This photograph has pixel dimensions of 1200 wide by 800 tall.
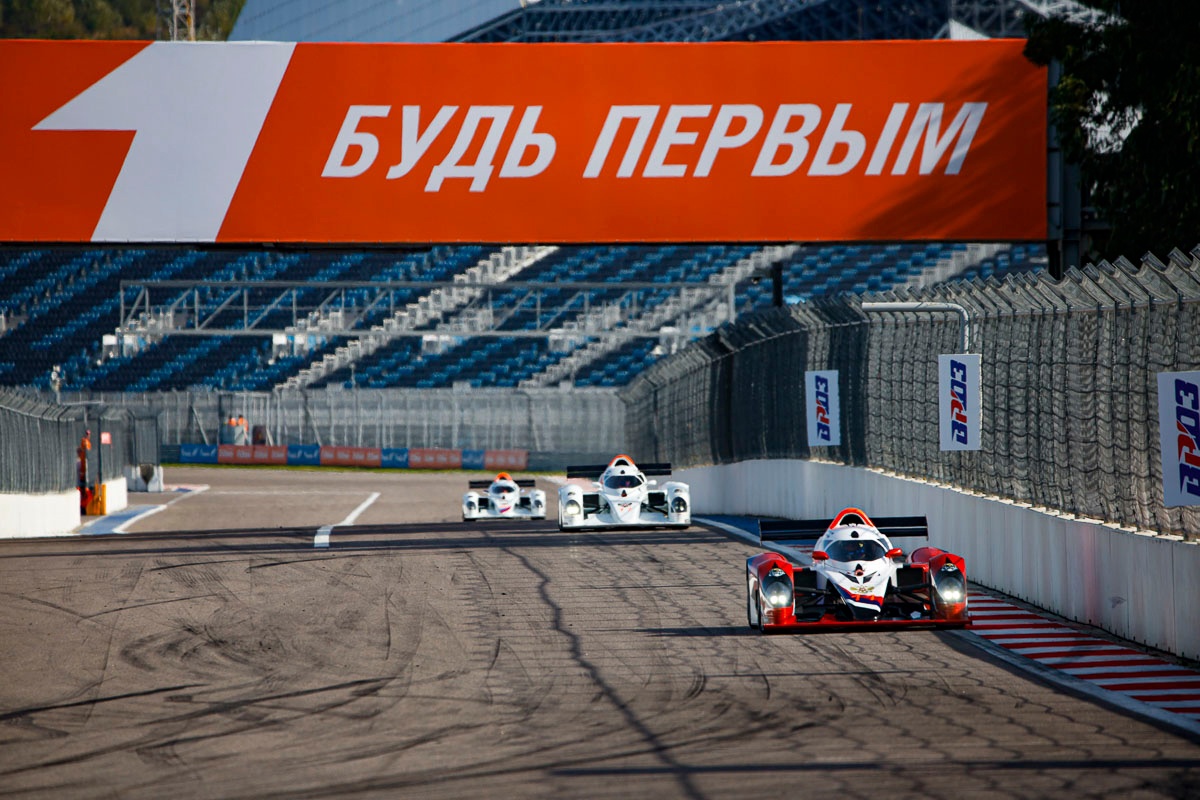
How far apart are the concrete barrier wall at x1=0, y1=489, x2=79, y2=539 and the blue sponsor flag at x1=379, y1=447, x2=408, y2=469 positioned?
25.4 m

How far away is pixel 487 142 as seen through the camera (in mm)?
18641

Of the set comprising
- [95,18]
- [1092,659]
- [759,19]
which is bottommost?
A: [1092,659]

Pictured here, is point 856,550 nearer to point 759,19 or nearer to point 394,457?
point 394,457

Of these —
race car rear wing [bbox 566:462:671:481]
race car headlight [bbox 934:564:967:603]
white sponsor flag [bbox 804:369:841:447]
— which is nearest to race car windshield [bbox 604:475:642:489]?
race car rear wing [bbox 566:462:671:481]

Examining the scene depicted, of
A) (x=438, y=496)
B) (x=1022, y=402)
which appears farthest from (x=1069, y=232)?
(x=438, y=496)

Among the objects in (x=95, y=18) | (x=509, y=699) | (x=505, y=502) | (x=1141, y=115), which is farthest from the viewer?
(x=95, y=18)

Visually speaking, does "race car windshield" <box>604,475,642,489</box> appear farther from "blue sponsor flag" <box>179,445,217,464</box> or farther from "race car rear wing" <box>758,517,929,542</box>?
"blue sponsor flag" <box>179,445,217,464</box>

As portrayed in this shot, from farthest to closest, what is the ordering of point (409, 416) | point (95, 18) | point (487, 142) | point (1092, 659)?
1. point (95, 18)
2. point (409, 416)
3. point (487, 142)
4. point (1092, 659)

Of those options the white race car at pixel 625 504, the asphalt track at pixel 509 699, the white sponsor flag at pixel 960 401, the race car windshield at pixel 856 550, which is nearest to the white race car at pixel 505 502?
the white race car at pixel 625 504

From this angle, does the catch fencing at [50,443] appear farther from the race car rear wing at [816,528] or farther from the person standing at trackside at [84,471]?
the race car rear wing at [816,528]

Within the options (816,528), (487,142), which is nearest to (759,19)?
(487,142)

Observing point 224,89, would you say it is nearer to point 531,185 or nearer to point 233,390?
point 531,185

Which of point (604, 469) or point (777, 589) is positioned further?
point (604, 469)

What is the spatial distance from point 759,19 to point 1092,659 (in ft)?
163
